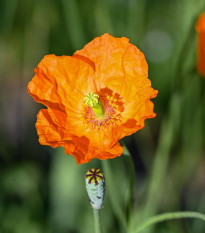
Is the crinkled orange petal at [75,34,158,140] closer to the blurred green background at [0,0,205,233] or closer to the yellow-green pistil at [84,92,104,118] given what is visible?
the yellow-green pistil at [84,92,104,118]

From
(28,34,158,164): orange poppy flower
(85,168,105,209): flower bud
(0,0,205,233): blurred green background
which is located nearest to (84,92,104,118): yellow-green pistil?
(28,34,158,164): orange poppy flower

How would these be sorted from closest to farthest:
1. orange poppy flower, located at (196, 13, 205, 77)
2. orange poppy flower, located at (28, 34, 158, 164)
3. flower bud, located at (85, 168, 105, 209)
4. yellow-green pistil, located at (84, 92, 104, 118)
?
flower bud, located at (85, 168, 105, 209) < orange poppy flower, located at (28, 34, 158, 164) < yellow-green pistil, located at (84, 92, 104, 118) < orange poppy flower, located at (196, 13, 205, 77)

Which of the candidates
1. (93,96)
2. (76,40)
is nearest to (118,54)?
(93,96)

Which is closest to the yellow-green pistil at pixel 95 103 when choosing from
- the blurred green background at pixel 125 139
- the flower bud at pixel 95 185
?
the blurred green background at pixel 125 139

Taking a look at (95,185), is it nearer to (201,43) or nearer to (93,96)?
(93,96)

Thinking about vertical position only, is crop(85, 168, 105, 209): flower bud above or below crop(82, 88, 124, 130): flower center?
below

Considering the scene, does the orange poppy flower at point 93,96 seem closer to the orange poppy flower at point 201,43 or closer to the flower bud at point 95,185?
the flower bud at point 95,185

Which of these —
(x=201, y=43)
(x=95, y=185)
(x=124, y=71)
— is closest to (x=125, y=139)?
(x=201, y=43)

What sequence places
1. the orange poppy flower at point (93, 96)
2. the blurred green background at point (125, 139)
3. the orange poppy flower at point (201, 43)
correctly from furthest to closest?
1. the blurred green background at point (125, 139)
2. the orange poppy flower at point (201, 43)
3. the orange poppy flower at point (93, 96)
